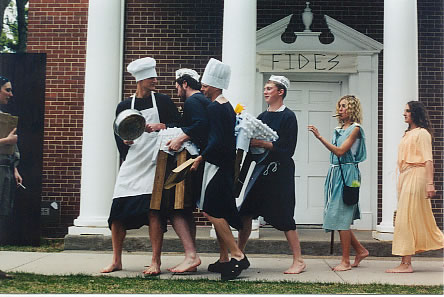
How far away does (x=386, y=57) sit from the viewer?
7.72m

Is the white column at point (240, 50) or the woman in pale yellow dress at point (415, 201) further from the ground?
the white column at point (240, 50)

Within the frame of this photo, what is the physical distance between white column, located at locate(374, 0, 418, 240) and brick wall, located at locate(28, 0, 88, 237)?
4376 mm

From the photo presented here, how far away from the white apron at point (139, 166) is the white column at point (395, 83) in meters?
3.22

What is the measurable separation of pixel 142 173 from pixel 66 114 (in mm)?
3749

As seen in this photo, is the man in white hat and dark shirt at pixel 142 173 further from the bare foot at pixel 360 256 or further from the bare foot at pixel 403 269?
the bare foot at pixel 403 269

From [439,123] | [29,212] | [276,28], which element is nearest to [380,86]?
[439,123]

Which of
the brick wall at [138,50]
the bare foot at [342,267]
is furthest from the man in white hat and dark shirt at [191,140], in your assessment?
the brick wall at [138,50]

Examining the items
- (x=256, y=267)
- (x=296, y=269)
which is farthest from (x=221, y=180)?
(x=256, y=267)

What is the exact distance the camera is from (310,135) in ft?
31.0

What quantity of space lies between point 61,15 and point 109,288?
532 centimetres

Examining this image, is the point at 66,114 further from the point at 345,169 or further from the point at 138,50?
the point at 345,169

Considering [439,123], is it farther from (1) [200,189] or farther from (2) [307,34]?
(1) [200,189]

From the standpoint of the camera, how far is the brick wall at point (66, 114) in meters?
9.11

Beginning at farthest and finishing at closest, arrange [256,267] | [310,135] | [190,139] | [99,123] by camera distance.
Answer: [310,135]
[99,123]
[256,267]
[190,139]
